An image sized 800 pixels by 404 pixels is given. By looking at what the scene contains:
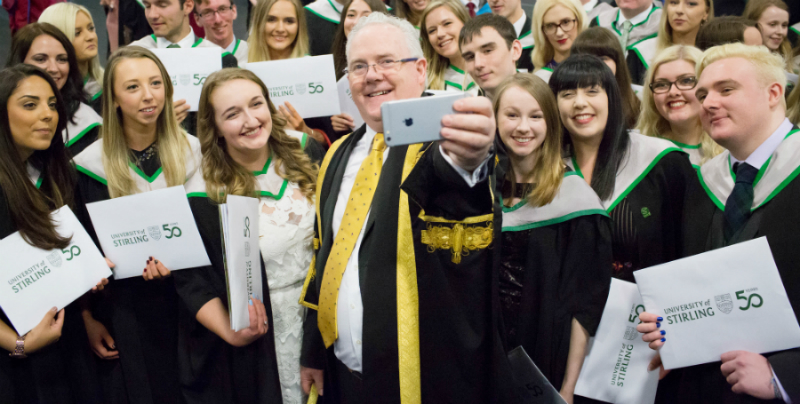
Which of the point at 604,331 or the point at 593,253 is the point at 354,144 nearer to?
the point at 593,253

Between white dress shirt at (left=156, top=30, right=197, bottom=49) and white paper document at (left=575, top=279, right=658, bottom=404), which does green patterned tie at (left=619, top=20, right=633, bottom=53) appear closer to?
white paper document at (left=575, top=279, right=658, bottom=404)

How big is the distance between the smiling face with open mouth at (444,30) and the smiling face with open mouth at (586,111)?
160 cm

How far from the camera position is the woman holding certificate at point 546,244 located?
2.48 m

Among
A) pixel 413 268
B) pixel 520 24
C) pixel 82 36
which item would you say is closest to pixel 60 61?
pixel 82 36

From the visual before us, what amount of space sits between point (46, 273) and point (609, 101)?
257 cm

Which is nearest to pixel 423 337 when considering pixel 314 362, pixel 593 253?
pixel 314 362

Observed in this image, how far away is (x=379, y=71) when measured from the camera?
2.08m

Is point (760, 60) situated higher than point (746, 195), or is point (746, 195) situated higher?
point (760, 60)

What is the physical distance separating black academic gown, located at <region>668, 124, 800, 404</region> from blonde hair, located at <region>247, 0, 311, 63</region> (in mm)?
3013

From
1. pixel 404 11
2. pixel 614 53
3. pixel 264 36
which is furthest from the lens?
pixel 404 11

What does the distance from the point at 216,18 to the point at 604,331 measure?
3777 millimetres

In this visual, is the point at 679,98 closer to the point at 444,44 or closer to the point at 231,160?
the point at 444,44

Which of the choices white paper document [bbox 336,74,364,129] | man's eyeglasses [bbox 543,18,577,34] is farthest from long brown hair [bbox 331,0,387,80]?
man's eyeglasses [bbox 543,18,577,34]

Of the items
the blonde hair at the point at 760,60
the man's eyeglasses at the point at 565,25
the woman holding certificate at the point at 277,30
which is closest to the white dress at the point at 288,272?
the woman holding certificate at the point at 277,30
